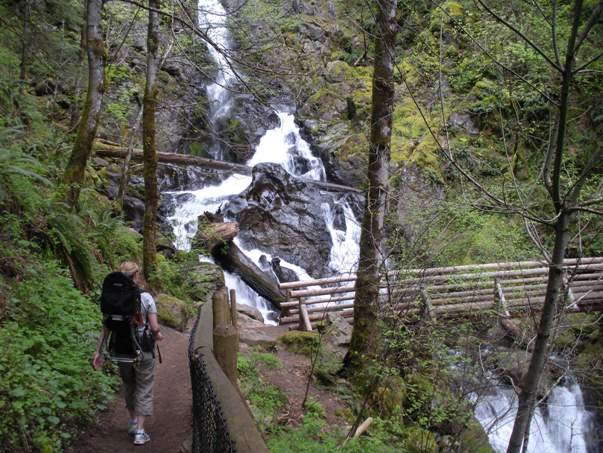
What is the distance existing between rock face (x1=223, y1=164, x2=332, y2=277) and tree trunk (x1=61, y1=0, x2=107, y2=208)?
790 centimetres

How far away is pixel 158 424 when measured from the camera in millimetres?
4977

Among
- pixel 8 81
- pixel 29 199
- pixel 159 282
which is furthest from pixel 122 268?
pixel 8 81

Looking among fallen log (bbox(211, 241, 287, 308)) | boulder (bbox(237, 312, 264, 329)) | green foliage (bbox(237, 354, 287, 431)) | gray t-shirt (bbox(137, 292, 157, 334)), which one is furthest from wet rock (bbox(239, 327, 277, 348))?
gray t-shirt (bbox(137, 292, 157, 334))

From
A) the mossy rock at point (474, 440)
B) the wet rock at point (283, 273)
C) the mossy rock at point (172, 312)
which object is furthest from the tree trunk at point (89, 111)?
the wet rock at point (283, 273)

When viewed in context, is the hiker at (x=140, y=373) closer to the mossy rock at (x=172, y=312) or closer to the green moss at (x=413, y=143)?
the mossy rock at (x=172, y=312)

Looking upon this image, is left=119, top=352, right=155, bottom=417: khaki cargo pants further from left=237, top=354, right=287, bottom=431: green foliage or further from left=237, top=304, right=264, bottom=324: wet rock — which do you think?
left=237, top=304, right=264, bottom=324: wet rock

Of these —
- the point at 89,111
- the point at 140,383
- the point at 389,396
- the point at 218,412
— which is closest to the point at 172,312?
the point at 89,111

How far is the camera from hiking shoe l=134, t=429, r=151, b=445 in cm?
441

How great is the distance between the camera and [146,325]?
177 inches

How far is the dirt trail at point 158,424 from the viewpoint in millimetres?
4288

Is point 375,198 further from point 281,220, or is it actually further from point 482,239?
point 281,220

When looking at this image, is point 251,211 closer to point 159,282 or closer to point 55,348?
point 159,282

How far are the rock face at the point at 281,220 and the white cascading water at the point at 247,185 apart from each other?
0.34 m

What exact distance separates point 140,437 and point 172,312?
4.93 metres
